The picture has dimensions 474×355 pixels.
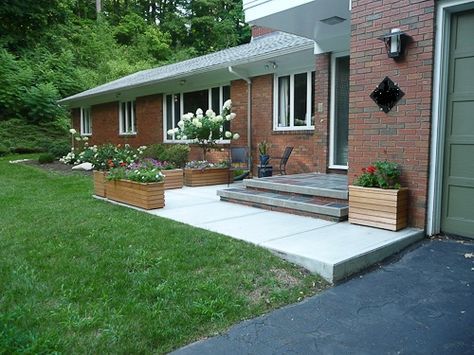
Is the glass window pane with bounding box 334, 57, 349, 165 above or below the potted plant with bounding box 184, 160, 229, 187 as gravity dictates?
above

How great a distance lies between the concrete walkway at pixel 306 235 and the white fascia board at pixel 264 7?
2996 millimetres

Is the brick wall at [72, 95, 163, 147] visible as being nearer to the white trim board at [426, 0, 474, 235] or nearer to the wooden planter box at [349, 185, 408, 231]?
the wooden planter box at [349, 185, 408, 231]

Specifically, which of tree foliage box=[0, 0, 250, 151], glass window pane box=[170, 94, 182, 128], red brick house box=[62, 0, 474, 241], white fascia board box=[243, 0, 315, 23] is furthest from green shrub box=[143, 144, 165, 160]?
tree foliage box=[0, 0, 250, 151]

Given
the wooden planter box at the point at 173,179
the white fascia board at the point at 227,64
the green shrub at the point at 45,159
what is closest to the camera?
the white fascia board at the point at 227,64

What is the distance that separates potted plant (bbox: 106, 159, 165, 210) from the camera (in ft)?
20.7

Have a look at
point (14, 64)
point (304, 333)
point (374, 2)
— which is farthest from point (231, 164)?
point (14, 64)

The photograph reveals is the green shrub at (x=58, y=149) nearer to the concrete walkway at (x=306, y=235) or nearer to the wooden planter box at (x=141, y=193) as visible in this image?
the wooden planter box at (x=141, y=193)

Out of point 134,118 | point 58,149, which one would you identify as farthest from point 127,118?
point 58,149

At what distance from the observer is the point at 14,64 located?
2244cm

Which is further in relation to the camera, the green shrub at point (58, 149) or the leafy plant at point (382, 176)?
the green shrub at point (58, 149)

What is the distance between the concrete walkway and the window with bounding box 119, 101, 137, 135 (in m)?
10.0

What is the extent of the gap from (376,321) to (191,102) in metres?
10.7

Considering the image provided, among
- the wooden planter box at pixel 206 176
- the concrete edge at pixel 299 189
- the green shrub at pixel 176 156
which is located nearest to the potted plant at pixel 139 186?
the concrete edge at pixel 299 189

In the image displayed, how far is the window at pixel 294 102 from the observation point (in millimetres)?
8875
